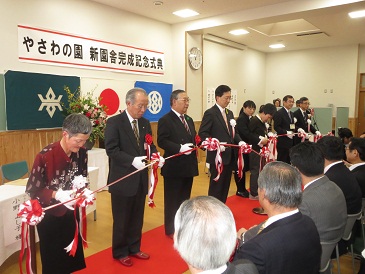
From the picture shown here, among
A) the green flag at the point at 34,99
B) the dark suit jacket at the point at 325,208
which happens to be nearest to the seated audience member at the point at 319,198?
the dark suit jacket at the point at 325,208

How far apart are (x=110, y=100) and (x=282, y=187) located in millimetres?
5125

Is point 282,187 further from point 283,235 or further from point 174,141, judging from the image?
point 174,141

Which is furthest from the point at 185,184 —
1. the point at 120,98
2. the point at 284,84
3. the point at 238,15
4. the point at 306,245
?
the point at 284,84

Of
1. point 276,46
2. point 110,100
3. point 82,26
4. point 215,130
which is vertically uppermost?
point 276,46

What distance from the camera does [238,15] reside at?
648 centimetres

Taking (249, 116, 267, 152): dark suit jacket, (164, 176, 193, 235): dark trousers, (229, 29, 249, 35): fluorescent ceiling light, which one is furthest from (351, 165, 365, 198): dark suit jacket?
(229, 29, 249, 35): fluorescent ceiling light

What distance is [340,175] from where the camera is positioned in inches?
92.5

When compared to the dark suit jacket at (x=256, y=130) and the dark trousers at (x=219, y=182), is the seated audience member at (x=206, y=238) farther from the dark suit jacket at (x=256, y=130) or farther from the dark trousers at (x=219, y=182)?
the dark suit jacket at (x=256, y=130)

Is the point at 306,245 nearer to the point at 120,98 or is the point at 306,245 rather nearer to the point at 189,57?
the point at 120,98

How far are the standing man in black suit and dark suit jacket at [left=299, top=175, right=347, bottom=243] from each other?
11.9 ft

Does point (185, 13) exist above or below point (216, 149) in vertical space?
above

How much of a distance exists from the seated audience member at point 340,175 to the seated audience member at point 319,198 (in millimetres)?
389

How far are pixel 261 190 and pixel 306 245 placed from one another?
0.32 meters

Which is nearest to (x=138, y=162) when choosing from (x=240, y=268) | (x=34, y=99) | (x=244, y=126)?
(x=240, y=268)
